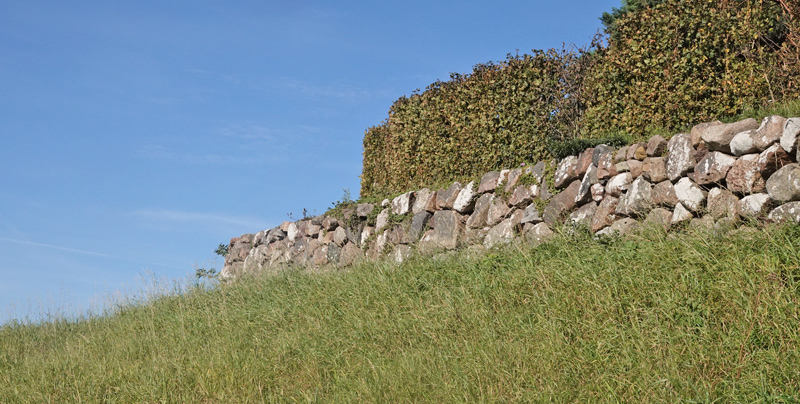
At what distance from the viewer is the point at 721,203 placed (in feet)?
22.2

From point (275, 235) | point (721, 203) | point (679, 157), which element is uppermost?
point (275, 235)

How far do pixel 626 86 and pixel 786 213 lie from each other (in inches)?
136

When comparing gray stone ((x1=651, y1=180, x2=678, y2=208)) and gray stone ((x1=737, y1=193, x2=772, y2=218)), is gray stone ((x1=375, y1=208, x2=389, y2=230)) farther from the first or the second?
gray stone ((x1=737, y1=193, x2=772, y2=218))

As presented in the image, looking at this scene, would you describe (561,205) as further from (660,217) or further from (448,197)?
(448,197)

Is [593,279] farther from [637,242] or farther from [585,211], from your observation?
[585,211]

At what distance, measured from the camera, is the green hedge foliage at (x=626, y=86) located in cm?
815

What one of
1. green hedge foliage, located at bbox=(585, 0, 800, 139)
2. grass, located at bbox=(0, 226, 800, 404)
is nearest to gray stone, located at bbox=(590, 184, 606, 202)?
grass, located at bbox=(0, 226, 800, 404)

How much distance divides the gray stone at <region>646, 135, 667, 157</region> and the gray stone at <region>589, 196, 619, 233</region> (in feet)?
2.41

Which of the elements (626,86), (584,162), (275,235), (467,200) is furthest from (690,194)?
(275,235)

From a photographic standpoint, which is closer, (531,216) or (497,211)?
(531,216)

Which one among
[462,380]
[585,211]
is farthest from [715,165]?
[462,380]

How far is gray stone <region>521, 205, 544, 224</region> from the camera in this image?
877 cm

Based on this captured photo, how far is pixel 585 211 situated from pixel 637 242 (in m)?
1.64

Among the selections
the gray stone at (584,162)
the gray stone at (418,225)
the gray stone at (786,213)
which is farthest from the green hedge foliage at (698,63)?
the gray stone at (418,225)
